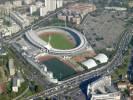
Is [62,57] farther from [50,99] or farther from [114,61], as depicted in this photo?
[50,99]

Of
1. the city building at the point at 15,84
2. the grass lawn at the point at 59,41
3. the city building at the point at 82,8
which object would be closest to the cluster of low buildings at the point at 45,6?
the city building at the point at 82,8

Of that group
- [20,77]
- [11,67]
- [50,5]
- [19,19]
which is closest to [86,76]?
[20,77]

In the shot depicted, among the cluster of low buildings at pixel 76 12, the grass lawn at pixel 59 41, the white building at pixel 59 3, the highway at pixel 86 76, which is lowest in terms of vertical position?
the highway at pixel 86 76

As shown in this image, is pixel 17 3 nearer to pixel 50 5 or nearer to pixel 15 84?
pixel 50 5

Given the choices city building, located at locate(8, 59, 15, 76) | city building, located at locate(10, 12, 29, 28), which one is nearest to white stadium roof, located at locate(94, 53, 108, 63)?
city building, located at locate(8, 59, 15, 76)

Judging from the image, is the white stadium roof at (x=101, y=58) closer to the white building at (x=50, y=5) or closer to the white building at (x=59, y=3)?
the white building at (x=50, y=5)
